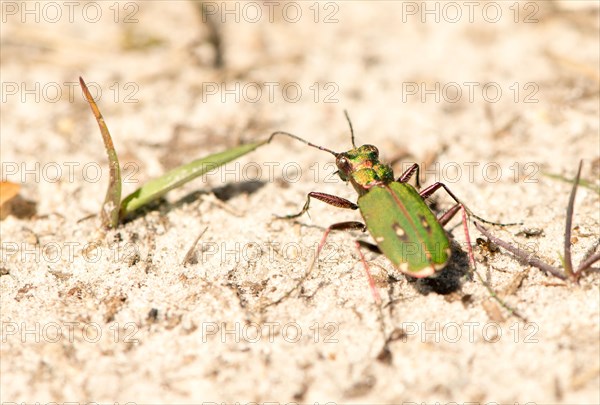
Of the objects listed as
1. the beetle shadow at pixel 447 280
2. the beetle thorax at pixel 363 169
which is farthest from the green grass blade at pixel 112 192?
the beetle shadow at pixel 447 280

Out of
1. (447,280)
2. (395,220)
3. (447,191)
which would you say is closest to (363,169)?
(447,191)

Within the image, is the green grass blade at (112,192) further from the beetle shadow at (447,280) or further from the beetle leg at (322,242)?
the beetle shadow at (447,280)

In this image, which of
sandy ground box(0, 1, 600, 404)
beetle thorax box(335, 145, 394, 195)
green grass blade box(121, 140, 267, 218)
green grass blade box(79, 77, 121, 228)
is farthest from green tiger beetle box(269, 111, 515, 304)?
green grass blade box(79, 77, 121, 228)

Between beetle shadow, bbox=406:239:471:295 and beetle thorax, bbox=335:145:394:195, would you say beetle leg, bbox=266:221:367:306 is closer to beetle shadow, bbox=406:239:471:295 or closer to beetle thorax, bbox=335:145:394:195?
beetle thorax, bbox=335:145:394:195

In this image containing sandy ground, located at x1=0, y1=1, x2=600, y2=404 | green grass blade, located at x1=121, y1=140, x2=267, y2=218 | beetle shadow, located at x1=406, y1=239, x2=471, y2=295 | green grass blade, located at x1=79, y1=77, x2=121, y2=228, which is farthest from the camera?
green grass blade, located at x1=121, y1=140, x2=267, y2=218

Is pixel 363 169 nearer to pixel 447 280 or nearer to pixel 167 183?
pixel 447 280
